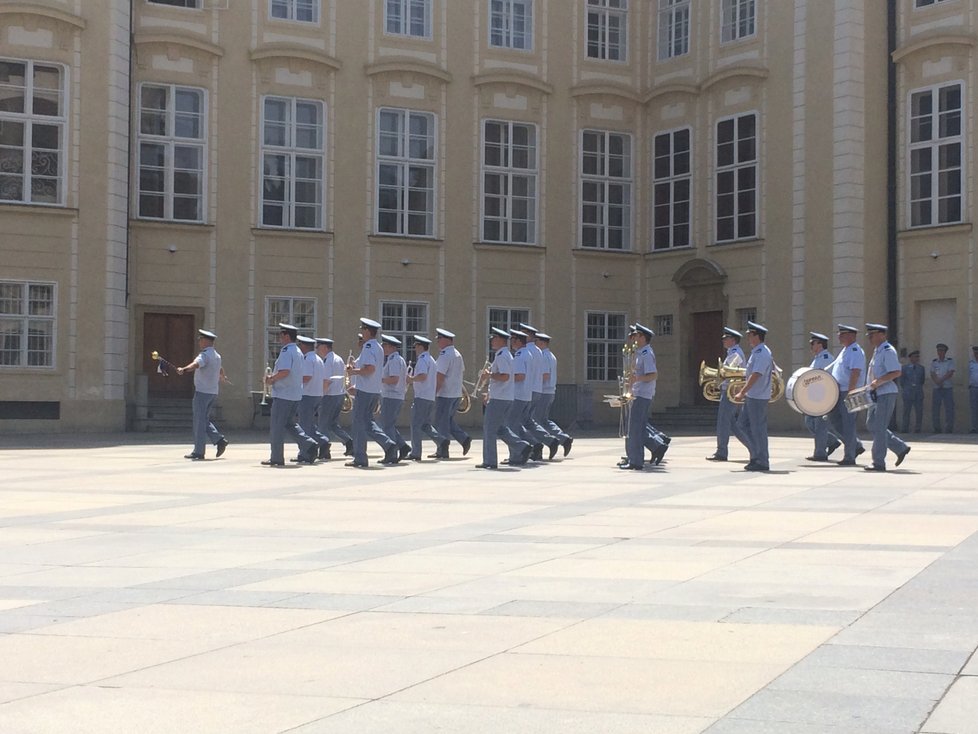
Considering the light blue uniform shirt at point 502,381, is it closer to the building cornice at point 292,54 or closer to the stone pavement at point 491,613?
the stone pavement at point 491,613

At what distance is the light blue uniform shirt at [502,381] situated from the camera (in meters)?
21.7

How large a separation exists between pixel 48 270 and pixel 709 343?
15884 millimetres

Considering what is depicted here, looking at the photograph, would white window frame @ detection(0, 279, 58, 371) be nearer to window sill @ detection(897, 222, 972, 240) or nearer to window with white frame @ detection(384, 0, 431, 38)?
window with white frame @ detection(384, 0, 431, 38)

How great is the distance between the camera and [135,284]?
112 ft

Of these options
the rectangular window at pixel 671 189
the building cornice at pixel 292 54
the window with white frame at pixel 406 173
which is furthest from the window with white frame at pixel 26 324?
the rectangular window at pixel 671 189

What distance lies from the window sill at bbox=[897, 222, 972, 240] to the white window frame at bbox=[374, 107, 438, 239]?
10.9m

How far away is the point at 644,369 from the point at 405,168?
54.6ft

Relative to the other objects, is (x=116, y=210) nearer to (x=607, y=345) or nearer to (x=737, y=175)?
(x=607, y=345)

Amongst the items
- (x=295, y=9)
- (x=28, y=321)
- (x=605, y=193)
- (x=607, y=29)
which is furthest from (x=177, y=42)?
(x=605, y=193)

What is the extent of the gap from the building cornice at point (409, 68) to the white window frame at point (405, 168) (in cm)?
87

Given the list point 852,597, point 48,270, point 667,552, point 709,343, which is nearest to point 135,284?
point 48,270

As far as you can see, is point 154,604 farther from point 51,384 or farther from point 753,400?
point 51,384

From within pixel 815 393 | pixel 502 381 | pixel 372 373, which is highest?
pixel 372 373

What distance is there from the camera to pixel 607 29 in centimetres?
3931
